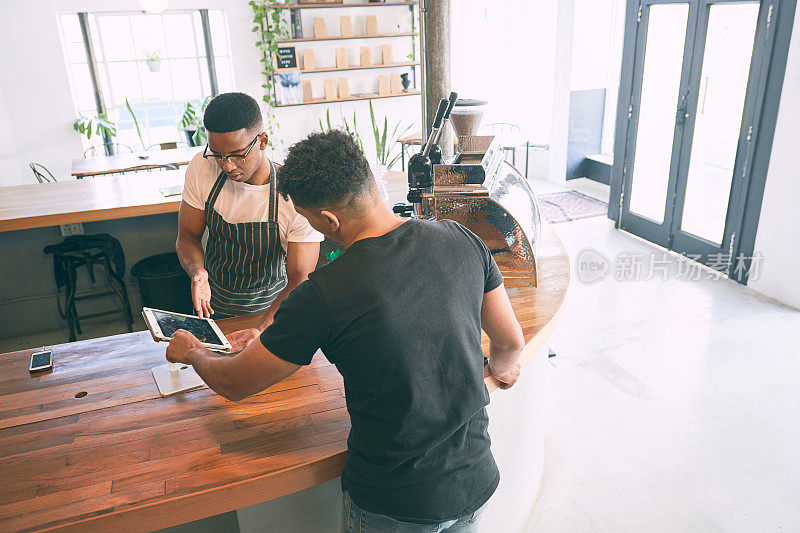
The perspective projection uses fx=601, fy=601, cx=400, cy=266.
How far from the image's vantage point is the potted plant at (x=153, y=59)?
282 inches

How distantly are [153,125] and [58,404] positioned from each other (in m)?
6.47

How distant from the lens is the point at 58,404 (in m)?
1.76

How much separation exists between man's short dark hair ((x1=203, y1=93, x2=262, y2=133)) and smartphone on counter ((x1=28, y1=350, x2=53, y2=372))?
92 centimetres

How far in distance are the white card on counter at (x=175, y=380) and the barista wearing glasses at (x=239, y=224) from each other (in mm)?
255

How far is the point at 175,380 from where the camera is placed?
184 cm

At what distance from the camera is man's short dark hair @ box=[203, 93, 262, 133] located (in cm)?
205

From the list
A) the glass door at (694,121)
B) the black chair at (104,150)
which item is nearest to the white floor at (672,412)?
the glass door at (694,121)

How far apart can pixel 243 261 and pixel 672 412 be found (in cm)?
244

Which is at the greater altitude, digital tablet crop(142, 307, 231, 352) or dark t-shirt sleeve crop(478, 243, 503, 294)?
dark t-shirt sleeve crop(478, 243, 503, 294)

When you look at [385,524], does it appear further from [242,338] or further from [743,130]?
[743,130]

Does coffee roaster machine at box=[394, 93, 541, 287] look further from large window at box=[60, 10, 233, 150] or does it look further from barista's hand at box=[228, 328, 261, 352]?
large window at box=[60, 10, 233, 150]

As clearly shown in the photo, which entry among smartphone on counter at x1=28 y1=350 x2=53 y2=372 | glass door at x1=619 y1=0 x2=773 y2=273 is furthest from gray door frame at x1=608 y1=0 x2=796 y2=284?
smartphone on counter at x1=28 y1=350 x2=53 y2=372

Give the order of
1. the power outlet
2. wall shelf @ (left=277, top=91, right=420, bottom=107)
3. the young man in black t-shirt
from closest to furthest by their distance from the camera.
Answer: the young man in black t-shirt, the power outlet, wall shelf @ (left=277, top=91, right=420, bottom=107)

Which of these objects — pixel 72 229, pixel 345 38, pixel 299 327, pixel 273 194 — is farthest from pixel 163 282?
pixel 345 38
